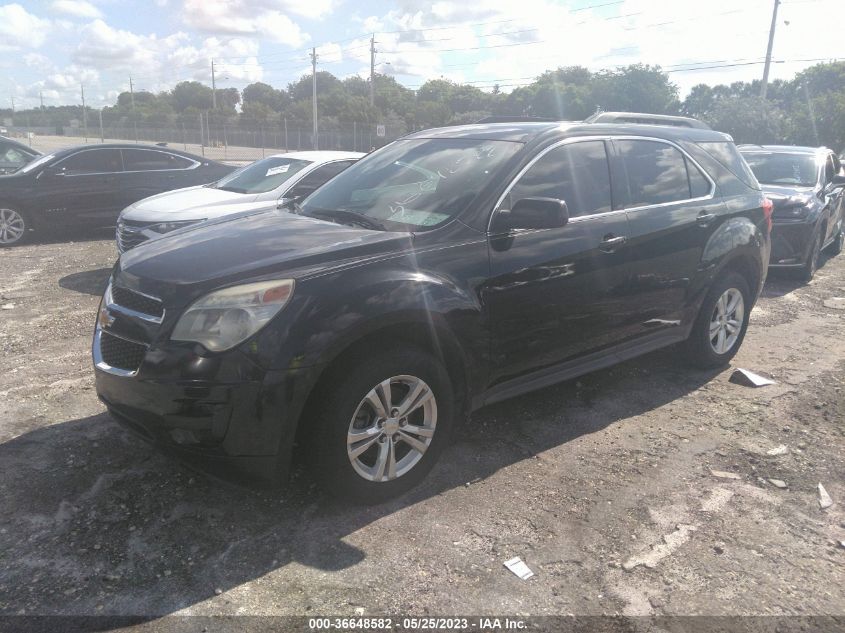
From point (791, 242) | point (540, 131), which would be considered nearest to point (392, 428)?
point (540, 131)

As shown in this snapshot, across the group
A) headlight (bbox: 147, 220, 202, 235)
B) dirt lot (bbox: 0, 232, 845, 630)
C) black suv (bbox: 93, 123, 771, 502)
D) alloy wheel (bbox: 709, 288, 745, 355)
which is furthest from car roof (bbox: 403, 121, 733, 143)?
headlight (bbox: 147, 220, 202, 235)

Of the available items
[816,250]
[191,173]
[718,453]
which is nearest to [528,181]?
[718,453]

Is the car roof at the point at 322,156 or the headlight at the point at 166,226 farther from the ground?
the car roof at the point at 322,156

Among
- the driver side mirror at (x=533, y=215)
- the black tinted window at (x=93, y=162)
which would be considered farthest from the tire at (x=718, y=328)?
the black tinted window at (x=93, y=162)

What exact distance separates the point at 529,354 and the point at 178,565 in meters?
2.07

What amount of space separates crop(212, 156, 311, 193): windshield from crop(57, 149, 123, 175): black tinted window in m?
2.89

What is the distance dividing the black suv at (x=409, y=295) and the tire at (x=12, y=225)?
7726mm

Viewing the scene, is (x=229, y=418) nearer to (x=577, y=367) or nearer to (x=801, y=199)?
(x=577, y=367)

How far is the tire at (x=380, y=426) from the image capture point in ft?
9.89

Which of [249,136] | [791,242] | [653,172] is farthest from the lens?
[249,136]

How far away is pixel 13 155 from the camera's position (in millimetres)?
12117

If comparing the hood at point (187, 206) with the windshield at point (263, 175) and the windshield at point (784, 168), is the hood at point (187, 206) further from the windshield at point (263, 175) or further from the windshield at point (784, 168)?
the windshield at point (784, 168)

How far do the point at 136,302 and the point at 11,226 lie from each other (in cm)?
852

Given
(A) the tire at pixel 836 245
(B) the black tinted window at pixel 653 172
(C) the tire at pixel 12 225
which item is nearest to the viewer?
(B) the black tinted window at pixel 653 172
